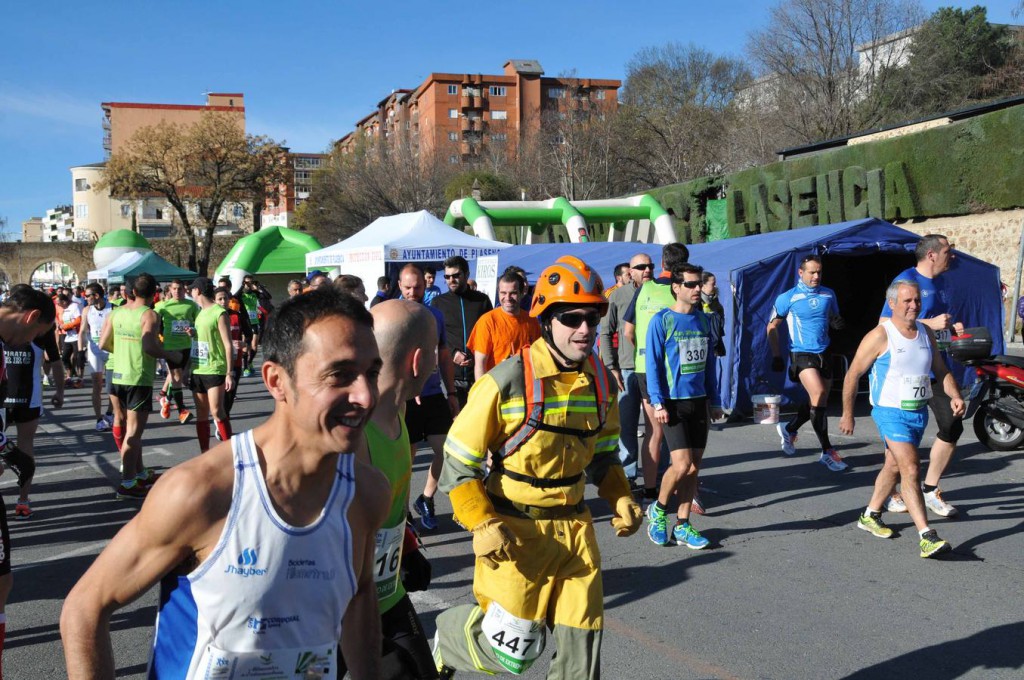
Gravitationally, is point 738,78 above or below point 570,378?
above

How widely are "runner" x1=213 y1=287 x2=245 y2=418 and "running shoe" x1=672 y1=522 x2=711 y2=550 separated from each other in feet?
14.7

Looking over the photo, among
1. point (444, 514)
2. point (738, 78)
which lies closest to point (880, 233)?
point (444, 514)

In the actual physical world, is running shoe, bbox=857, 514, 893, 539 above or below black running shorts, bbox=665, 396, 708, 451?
below

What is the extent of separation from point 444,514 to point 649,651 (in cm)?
305

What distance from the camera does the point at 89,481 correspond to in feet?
28.8

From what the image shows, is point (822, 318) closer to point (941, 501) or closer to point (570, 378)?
point (941, 501)

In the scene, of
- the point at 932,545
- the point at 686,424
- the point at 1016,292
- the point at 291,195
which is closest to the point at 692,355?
the point at 686,424

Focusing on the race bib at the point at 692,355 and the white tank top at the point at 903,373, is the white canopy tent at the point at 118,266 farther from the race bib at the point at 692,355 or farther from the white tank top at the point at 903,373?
the white tank top at the point at 903,373

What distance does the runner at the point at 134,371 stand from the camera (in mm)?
7887

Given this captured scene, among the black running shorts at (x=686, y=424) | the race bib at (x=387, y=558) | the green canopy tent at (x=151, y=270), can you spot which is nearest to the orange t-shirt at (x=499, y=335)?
the black running shorts at (x=686, y=424)

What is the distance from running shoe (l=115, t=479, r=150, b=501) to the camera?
788cm

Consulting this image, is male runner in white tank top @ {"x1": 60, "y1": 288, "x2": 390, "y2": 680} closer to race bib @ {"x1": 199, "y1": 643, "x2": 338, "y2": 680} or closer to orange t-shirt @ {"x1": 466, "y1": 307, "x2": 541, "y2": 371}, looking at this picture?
race bib @ {"x1": 199, "y1": 643, "x2": 338, "y2": 680}

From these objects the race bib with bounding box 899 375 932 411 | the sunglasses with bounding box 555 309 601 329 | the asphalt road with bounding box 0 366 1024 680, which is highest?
the sunglasses with bounding box 555 309 601 329

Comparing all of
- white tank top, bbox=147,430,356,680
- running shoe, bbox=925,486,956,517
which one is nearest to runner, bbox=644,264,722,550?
running shoe, bbox=925,486,956,517
